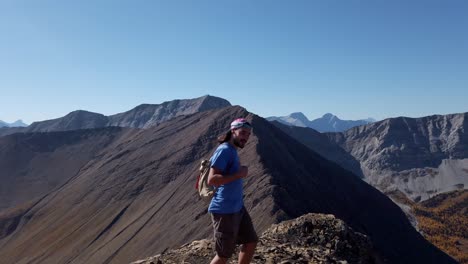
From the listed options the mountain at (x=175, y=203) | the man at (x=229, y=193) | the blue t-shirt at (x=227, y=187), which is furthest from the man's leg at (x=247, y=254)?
the mountain at (x=175, y=203)

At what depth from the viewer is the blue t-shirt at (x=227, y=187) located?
277 inches

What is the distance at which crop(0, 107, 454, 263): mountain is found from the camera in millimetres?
45531

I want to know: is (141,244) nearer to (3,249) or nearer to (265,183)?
(265,183)

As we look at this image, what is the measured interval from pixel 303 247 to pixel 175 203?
43344mm

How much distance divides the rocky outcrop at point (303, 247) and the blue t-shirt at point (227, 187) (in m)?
3.51

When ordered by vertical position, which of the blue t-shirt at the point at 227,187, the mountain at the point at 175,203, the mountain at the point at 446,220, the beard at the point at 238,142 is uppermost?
the beard at the point at 238,142

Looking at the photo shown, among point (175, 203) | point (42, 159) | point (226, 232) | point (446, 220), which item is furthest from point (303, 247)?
point (446, 220)

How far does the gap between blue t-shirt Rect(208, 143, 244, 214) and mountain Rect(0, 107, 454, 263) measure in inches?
1144

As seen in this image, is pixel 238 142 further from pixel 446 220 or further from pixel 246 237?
pixel 446 220

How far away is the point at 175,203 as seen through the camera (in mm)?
53906

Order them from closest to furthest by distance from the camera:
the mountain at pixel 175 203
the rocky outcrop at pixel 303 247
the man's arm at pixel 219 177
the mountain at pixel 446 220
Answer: the man's arm at pixel 219 177 < the rocky outcrop at pixel 303 247 < the mountain at pixel 175 203 < the mountain at pixel 446 220

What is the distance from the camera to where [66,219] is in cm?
6744

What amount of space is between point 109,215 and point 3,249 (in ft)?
61.9

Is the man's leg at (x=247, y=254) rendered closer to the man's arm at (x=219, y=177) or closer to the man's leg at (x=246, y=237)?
the man's leg at (x=246, y=237)
